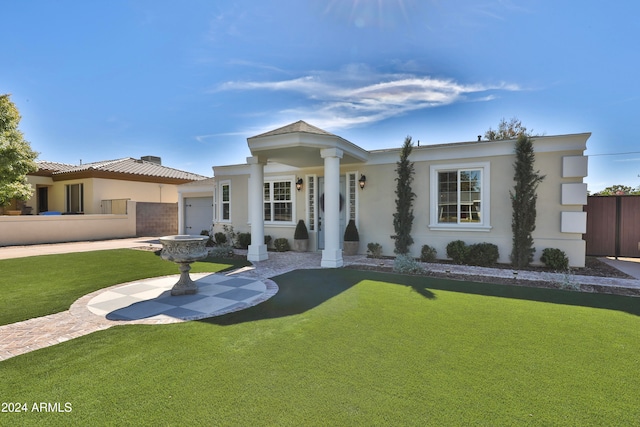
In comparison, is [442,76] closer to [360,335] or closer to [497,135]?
[360,335]

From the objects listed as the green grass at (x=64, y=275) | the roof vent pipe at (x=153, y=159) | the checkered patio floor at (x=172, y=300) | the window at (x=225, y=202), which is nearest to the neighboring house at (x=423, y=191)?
the window at (x=225, y=202)

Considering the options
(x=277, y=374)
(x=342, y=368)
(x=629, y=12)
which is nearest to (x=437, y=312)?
(x=342, y=368)

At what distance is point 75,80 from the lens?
10.8 metres

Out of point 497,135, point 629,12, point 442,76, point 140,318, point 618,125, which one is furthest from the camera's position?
point 497,135

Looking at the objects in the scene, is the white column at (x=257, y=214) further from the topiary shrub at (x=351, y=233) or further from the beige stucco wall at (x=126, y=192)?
the beige stucco wall at (x=126, y=192)

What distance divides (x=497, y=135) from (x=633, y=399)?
26.6 metres

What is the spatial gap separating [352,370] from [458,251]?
7.52m

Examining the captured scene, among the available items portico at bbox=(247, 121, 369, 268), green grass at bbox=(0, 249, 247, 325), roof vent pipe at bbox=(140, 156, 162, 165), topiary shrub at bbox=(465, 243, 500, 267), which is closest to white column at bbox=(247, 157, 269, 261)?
portico at bbox=(247, 121, 369, 268)

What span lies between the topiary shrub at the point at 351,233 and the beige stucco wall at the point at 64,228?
1494cm

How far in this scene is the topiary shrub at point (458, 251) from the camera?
9398mm

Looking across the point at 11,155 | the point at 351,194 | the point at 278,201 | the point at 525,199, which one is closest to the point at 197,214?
the point at 278,201

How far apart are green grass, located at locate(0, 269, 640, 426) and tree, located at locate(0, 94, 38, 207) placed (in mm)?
16514

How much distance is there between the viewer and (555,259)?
8438 millimetres

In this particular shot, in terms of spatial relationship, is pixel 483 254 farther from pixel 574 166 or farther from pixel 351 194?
pixel 351 194
